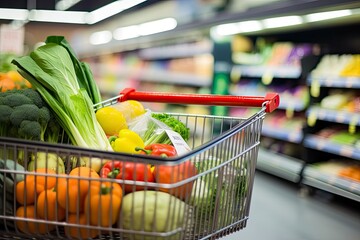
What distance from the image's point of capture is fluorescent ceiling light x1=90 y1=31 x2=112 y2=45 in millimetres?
15112

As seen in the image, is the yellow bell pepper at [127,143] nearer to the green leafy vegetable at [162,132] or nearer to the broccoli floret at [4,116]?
the green leafy vegetable at [162,132]

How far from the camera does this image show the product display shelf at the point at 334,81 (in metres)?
4.93

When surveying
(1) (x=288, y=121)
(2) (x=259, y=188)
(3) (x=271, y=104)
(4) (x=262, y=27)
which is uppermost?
(4) (x=262, y=27)

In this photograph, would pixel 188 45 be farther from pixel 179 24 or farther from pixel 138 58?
pixel 138 58

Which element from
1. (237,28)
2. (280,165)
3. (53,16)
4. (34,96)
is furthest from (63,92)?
(53,16)

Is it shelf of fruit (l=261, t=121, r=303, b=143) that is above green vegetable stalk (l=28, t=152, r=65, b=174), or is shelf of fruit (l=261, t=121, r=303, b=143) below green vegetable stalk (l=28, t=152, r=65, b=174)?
below

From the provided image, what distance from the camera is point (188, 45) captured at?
8.70 metres

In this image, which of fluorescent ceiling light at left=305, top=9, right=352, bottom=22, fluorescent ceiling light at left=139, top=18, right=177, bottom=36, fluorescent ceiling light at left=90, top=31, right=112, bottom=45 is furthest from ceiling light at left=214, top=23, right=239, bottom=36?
fluorescent ceiling light at left=90, top=31, right=112, bottom=45

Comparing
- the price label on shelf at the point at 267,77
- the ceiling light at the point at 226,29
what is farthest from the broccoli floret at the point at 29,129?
the ceiling light at the point at 226,29

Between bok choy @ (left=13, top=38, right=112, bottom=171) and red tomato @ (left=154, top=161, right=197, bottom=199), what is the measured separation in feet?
1.15

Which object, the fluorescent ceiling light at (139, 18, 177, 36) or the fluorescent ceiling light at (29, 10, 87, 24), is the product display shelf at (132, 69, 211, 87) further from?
the fluorescent ceiling light at (29, 10, 87, 24)

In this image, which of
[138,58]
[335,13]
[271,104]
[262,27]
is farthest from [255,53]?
[271,104]

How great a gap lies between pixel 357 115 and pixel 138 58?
770cm

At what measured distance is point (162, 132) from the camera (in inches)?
52.6
